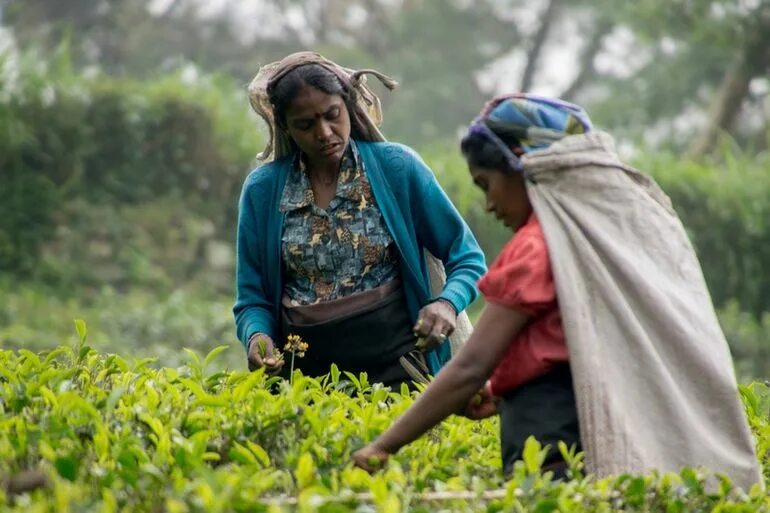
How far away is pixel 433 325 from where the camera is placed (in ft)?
14.9

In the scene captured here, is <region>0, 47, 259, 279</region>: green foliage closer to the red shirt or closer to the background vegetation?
the background vegetation

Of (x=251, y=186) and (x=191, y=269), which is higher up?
(x=251, y=186)

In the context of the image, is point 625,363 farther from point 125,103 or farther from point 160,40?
point 160,40

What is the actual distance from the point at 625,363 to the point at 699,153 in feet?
52.3

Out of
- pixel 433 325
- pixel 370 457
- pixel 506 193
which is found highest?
pixel 506 193

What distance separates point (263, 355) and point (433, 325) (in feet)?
1.85

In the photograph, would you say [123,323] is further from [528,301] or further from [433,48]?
[433,48]

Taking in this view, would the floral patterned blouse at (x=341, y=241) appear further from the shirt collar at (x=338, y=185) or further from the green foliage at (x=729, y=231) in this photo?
the green foliage at (x=729, y=231)

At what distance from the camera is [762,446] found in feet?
12.9

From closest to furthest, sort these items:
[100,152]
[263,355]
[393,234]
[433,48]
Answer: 1. [263,355]
2. [393,234]
3. [100,152]
4. [433,48]

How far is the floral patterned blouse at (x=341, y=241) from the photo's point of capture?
483 centimetres

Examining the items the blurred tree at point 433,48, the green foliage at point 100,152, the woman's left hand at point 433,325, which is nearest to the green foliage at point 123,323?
the green foliage at point 100,152

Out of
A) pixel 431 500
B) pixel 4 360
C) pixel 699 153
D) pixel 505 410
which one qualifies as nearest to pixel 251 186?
pixel 4 360

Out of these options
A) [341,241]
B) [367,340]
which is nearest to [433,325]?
[367,340]
